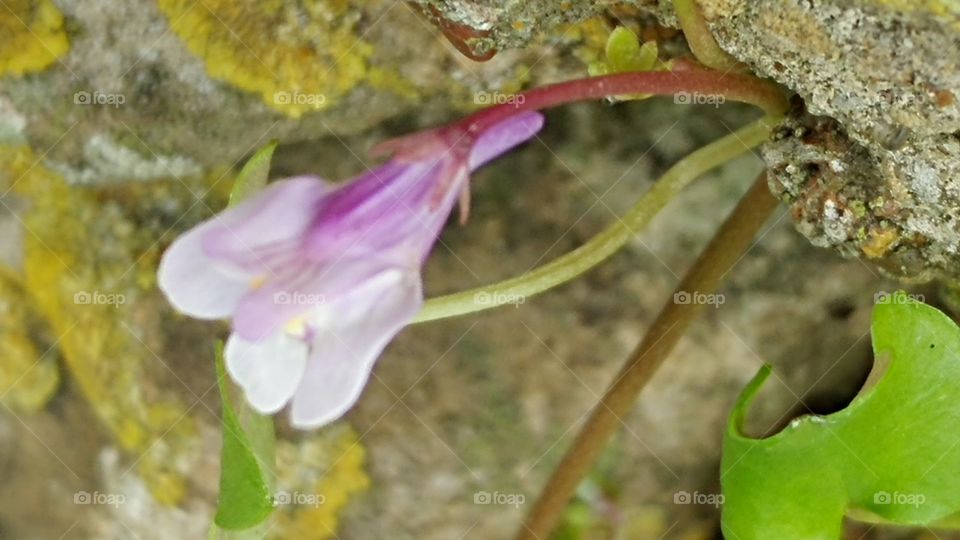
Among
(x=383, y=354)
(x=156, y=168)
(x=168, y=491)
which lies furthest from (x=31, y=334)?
(x=383, y=354)

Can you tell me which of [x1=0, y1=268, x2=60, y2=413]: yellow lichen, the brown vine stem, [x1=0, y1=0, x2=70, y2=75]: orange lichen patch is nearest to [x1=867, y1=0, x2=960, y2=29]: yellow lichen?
the brown vine stem

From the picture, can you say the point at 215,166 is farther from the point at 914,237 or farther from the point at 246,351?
the point at 914,237

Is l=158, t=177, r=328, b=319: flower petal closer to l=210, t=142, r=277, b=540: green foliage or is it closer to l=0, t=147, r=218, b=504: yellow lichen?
l=210, t=142, r=277, b=540: green foliage

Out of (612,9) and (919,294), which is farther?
(919,294)

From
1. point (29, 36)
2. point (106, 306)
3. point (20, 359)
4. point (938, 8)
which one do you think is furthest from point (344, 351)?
point (20, 359)

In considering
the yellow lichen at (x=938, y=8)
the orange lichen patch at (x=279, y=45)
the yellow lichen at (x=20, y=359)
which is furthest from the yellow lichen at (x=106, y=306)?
the yellow lichen at (x=938, y=8)

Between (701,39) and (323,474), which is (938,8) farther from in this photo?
(323,474)

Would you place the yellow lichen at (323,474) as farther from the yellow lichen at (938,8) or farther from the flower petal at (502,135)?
the yellow lichen at (938,8)
